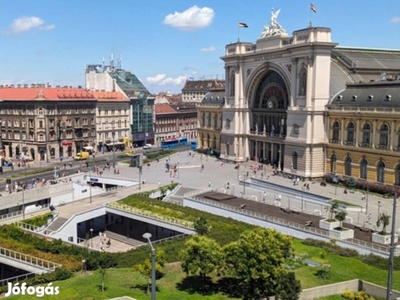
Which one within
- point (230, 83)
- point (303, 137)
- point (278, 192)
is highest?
point (230, 83)

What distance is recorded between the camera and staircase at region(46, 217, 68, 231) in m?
53.6

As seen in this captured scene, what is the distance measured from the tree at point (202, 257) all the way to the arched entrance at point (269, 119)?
53.6 meters

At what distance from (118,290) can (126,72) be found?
116m

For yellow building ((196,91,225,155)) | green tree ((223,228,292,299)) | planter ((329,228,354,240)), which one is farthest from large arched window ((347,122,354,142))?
green tree ((223,228,292,299))

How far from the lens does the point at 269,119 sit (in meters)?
91.2

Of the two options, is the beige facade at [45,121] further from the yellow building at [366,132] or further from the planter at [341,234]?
the planter at [341,234]

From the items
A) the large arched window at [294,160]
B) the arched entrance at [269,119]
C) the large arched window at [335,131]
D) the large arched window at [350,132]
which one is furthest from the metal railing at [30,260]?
the arched entrance at [269,119]

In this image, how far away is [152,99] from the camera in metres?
138

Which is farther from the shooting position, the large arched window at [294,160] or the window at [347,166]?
the large arched window at [294,160]

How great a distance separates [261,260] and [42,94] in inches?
3382

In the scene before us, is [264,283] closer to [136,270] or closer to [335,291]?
[335,291]

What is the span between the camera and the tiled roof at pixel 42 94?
10756cm

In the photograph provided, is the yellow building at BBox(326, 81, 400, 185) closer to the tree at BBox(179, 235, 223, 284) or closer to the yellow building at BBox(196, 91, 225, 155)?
the yellow building at BBox(196, 91, 225, 155)

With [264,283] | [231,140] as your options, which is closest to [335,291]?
[264,283]
